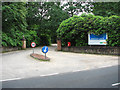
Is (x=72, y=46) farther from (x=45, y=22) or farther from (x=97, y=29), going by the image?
(x=45, y=22)

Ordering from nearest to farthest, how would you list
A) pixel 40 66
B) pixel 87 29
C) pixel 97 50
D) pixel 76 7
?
pixel 40 66 < pixel 97 50 < pixel 87 29 < pixel 76 7

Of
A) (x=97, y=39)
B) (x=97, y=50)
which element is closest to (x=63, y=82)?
(x=97, y=50)

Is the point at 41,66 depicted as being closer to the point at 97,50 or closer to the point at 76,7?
the point at 97,50

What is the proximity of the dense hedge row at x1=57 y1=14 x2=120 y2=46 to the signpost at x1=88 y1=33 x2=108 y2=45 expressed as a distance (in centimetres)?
47

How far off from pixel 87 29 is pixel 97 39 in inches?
73.0

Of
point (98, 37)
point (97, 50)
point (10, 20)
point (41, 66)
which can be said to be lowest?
point (41, 66)

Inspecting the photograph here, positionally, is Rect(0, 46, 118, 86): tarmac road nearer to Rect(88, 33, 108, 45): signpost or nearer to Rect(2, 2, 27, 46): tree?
Rect(88, 33, 108, 45): signpost

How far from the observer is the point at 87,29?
61.1ft

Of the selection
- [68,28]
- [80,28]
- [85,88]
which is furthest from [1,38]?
[85,88]

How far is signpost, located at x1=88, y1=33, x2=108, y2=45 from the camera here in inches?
694

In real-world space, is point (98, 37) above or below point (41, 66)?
above

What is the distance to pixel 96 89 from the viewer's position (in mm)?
4945

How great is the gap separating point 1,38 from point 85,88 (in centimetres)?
1541

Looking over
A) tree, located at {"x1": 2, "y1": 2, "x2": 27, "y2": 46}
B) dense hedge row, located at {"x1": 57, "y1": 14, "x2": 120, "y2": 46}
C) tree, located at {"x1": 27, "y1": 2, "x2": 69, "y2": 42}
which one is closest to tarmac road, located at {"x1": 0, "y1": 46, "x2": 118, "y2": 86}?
dense hedge row, located at {"x1": 57, "y1": 14, "x2": 120, "y2": 46}
